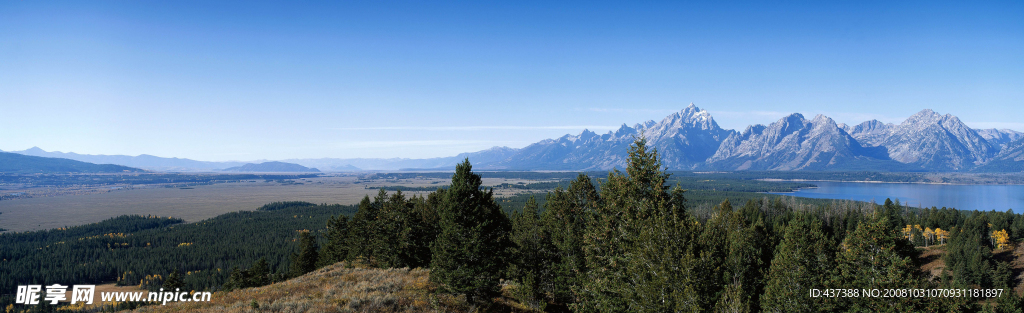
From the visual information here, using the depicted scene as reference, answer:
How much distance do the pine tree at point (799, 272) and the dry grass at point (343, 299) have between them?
21689mm

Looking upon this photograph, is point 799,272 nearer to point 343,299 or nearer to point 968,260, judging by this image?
point 343,299

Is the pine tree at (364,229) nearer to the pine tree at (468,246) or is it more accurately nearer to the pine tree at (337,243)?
the pine tree at (337,243)

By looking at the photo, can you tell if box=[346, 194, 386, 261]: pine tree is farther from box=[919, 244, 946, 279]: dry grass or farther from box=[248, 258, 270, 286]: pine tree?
box=[919, 244, 946, 279]: dry grass

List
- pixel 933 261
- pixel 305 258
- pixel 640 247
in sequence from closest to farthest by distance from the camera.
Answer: pixel 640 247, pixel 305 258, pixel 933 261

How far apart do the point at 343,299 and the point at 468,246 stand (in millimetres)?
8474

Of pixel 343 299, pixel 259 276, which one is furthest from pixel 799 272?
pixel 259 276

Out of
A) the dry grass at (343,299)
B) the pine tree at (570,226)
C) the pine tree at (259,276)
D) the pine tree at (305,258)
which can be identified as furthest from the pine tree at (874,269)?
the pine tree at (259,276)

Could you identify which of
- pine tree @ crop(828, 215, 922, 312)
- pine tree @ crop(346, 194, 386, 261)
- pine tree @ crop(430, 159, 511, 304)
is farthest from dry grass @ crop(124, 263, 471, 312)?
pine tree @ crop(828, 215, 922, 312)

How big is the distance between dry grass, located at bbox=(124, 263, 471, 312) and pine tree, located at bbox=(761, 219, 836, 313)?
71.2 ft

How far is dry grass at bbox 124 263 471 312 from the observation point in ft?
79.0

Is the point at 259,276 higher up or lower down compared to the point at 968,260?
lower down

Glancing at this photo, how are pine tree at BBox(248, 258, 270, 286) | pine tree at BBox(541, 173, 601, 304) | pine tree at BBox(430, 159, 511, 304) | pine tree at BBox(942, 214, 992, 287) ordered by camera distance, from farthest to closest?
1. pine tree at BBox(942, 214, 992, 287)
2. pine tree at BBox(248, 258, 270, 286)
3. pine tree at BBox(541, 173, 601, 304)
4. pine tree at BBox(430, 159, 511, 304)

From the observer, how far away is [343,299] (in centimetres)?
2639

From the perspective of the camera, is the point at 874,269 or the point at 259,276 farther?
the point at 259,276
